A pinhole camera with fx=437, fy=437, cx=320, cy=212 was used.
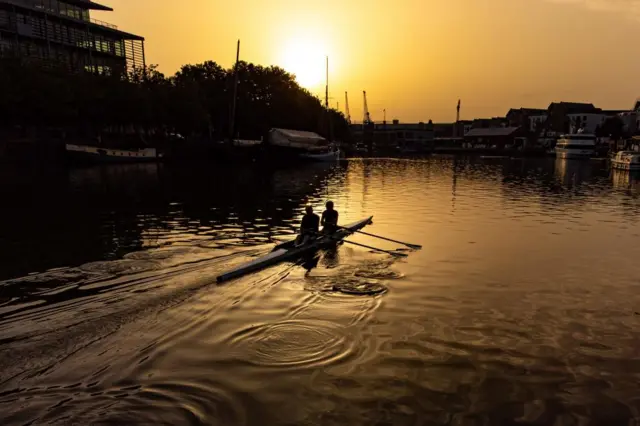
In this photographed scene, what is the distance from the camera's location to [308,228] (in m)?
17.0

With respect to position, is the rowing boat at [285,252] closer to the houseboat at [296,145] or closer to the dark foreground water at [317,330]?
the dark foreground water at [317,330]

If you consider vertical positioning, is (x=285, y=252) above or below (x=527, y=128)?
below

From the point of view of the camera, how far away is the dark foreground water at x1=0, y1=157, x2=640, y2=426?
23.7ft

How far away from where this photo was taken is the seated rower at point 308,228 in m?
16.5

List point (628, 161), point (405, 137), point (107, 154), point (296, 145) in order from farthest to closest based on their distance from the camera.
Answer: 1. point (405, 137)
2. point (296, 145)
3. point (628, 161)
4. point (107, 154)

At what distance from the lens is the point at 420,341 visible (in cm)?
959

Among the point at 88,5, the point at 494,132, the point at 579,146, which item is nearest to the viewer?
the point at 88,5

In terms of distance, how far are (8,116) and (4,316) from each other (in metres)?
58.4

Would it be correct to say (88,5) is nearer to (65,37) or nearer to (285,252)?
(65,37)

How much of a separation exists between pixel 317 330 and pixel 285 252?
5.52 m

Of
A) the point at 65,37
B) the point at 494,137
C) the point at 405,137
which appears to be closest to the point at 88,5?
the point at 65,37

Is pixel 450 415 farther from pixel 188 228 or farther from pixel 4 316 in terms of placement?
pixel 188 228

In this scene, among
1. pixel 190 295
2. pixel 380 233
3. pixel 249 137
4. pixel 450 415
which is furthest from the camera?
pixel 249 137

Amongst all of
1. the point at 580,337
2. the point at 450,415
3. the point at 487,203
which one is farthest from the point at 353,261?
the point at 487,203
